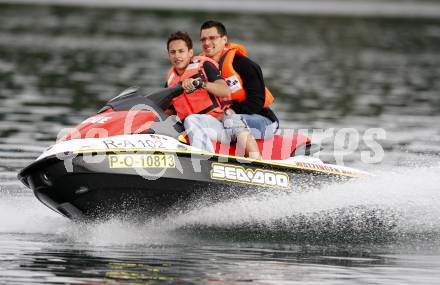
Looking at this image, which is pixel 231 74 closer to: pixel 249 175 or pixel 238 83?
pixel 238 83

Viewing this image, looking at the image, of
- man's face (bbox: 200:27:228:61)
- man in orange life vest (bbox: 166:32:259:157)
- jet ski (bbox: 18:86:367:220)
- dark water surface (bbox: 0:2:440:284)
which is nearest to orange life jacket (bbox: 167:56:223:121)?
man in orange life vest (bbox: 166:32:259:157)

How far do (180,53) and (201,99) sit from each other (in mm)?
549

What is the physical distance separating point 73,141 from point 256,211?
6.98 ft

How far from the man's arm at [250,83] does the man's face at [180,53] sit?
1.92 feet

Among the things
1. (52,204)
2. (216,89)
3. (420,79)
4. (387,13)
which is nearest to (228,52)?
(216,89)

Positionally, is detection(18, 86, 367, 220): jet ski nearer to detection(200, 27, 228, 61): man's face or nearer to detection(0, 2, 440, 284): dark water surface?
detection(0, 2, 440, 284): dark water surface

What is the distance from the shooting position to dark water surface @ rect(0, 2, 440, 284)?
34.1 feet

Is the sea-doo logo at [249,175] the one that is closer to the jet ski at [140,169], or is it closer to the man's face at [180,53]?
the jet ski at [140,169]

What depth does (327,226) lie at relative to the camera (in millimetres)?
12508

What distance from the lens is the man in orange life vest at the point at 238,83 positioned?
12398 millimetres

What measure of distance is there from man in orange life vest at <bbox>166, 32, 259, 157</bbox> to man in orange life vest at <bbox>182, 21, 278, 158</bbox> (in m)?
0.09

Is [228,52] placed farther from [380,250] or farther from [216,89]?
[380,250]

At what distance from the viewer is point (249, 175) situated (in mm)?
11953

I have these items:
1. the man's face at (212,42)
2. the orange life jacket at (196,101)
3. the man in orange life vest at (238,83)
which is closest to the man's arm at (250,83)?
the man in orange life vest at (238,83)
